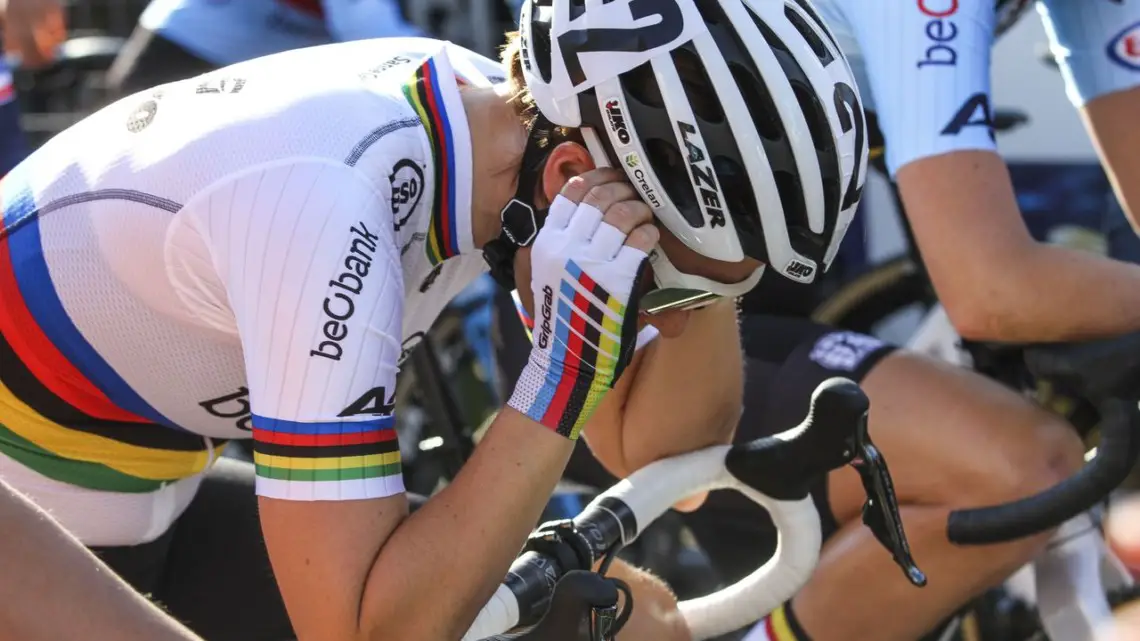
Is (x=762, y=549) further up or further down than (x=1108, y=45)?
further down

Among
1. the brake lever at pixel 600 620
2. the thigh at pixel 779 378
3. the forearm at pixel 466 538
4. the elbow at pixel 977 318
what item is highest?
the forearm at pixel 466 538

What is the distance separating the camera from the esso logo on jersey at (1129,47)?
8.04 ft

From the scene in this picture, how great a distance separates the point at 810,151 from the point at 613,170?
10.4 inches

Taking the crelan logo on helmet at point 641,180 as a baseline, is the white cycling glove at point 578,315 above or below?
below

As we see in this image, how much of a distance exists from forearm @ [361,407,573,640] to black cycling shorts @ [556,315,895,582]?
1017 millimetres

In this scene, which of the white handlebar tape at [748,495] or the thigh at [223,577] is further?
the thigh at [223,577]

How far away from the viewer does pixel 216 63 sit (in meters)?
3.85

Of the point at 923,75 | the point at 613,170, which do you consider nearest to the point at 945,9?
the point at 923,75

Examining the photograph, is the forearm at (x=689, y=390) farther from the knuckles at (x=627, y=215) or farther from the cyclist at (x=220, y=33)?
the cyclist at (x=220, y=33)

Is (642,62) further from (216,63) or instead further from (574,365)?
(216,63)

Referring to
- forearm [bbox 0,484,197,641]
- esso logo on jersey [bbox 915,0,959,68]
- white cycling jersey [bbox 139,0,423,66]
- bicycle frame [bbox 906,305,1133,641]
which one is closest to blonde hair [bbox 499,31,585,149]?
esso logo on jersey [bbox 915,0,959,68]

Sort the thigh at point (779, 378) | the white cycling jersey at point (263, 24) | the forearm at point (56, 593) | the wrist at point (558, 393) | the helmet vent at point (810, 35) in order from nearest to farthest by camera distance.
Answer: the forearm at point (56, 593) < the wrist at point (558, 393) < the helmet vent at point (810, 35) < the thigh at point (779, 378) < the white cycling jersey at point (263, 24)

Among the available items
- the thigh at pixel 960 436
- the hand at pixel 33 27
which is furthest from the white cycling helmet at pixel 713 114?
the hand at pixel 33 27

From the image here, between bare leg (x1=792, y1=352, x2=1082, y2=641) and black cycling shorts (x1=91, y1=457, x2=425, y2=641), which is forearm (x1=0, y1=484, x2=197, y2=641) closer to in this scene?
black cycling shorts (x1=91, y1=457, x2=425, y2=641)
